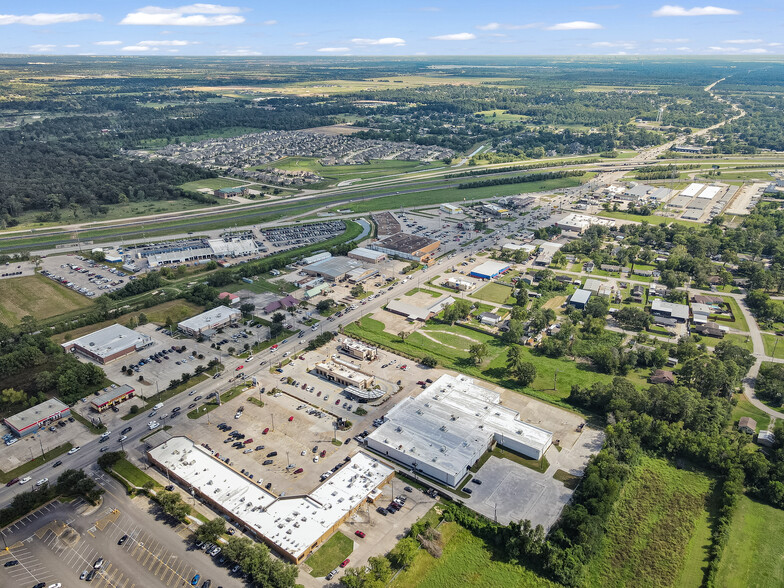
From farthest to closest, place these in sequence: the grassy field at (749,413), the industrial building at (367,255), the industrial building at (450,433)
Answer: the industrial building at (367,255)
the grassy field at (749,413)
the industrial building at (450,433)

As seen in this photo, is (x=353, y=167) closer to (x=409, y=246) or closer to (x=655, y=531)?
(x=409, y=246)

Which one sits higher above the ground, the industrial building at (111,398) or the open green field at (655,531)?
the industrial building at (111,398)

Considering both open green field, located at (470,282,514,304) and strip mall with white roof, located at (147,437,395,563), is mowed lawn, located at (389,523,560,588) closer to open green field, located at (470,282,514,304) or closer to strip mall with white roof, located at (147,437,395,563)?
strip mall with white roof, located at (147,437,395,563)

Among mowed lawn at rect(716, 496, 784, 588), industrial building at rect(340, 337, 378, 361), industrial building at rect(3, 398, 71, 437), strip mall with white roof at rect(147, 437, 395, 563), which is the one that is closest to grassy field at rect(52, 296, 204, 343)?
industrial building at rect(3, 398, 71, 437)

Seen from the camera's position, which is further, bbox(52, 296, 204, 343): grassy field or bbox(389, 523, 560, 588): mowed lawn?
bbox(52, 296, 204, 343): grassy field

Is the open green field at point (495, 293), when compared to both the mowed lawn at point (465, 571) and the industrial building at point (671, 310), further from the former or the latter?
the mowed lawn at point (465, 571)

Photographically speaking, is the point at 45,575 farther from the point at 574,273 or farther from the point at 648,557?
the point at 574,273

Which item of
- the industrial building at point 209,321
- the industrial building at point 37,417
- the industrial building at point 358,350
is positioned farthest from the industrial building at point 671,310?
the industrial building at point 37,417
